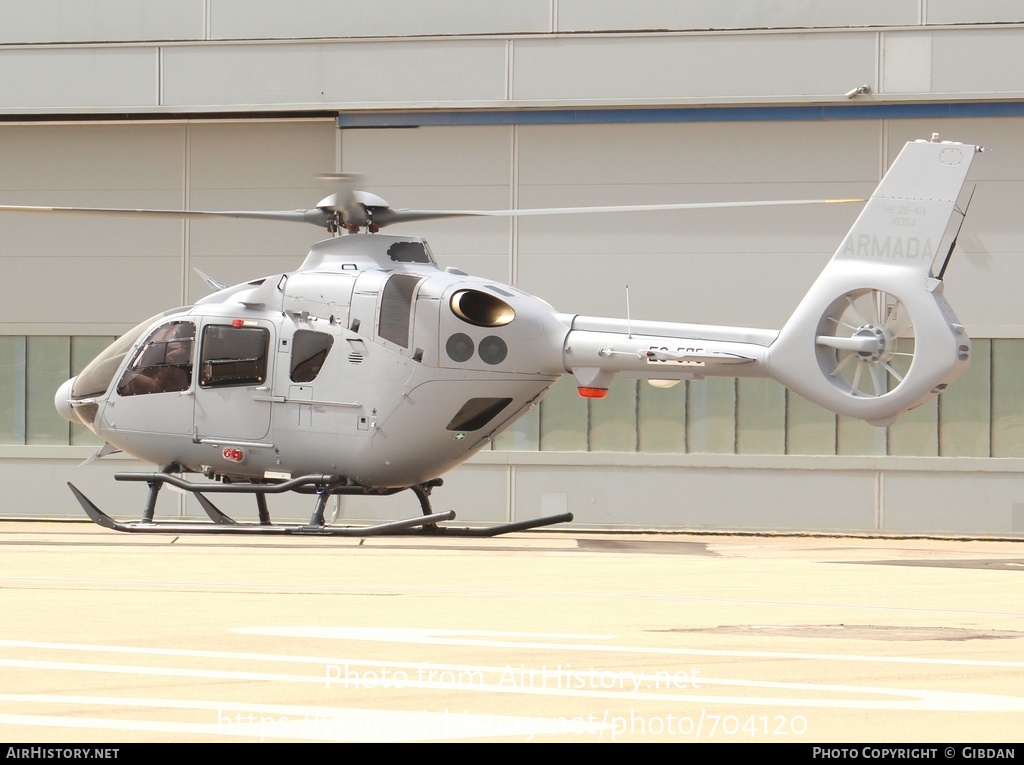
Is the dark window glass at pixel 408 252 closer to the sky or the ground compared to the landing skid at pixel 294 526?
closer to the sky

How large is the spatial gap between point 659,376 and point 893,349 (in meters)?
2.24

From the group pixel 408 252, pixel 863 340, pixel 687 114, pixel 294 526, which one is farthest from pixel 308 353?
pixel 687 114

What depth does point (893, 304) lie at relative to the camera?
12.6 meters

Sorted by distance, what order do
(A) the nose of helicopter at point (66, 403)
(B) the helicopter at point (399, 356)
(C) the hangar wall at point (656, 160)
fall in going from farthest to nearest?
(C) the hangar wall at point (656, 160)
(A) the nose of helicopter at point (66, 403)
(B) the helicopter at point (399, 356)

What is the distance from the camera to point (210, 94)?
20625 mm

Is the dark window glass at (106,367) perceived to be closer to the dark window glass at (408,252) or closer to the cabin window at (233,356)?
the cabin window at (233,356)

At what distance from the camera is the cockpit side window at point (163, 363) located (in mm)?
14695

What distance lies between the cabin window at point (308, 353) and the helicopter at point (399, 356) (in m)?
0.02

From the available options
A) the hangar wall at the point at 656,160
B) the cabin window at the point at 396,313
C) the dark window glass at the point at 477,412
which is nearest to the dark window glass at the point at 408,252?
the cabin window at the point at 396,313

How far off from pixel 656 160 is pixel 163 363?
8385mm

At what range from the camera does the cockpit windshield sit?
15.2 meters

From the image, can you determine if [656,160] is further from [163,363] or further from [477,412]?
[163,363]

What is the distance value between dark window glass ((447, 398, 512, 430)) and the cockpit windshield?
357 cm

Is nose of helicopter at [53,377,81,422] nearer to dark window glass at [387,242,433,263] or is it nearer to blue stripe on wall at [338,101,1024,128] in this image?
dark window glass at [387,242,433,263]
